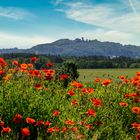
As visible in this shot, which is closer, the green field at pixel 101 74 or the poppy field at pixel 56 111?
the poppy field at pixel 56 111

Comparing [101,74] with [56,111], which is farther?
[101,74]

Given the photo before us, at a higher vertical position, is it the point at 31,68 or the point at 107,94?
the point at 31,68

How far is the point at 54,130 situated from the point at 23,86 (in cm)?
325

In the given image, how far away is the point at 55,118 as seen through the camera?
31.9 ft

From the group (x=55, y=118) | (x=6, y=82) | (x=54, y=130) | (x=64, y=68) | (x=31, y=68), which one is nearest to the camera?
(x=54, y=130)

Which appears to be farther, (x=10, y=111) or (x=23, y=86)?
(x=23, y=86)

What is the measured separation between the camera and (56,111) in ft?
29.6

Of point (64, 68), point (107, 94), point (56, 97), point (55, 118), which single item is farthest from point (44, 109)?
point (64, 68)

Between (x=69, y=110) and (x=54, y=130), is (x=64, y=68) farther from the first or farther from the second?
(x=54, y=130)

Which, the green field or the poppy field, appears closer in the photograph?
the poppy field

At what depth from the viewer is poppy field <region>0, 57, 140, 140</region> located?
869cm

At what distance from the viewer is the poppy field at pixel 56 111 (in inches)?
342

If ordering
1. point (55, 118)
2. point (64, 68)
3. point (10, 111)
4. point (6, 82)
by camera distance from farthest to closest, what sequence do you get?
point (64, 68) < point (6, 82) < point (55, 118) < point (10, 111)

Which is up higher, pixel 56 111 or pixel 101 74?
pixel 56 111
